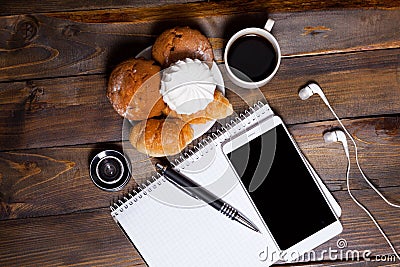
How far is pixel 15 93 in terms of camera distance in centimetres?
110

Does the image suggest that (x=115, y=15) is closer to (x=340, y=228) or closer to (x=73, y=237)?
(x=73, y=237)

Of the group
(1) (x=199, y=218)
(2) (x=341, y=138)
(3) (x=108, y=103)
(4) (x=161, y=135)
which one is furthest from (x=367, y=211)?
(3) (x=108, y=103)

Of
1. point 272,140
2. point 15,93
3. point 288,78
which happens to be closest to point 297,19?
point 288,78

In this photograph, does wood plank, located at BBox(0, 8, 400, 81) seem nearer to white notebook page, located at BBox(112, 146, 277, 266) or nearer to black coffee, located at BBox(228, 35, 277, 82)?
black coffee, located at BBox(228, 35, 277, 82)

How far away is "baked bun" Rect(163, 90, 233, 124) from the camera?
990 mm

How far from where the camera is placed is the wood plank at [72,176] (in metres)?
1.09

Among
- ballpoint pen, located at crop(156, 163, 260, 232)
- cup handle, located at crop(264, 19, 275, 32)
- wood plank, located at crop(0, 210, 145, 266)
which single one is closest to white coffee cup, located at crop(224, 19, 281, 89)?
cup handle, located at crop(264, 19, 275, 32)

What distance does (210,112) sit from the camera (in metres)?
0.99

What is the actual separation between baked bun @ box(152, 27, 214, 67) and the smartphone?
0.64ft

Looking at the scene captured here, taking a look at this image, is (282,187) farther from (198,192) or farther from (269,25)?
(269,25)

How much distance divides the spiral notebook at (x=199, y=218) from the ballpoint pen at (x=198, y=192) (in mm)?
11

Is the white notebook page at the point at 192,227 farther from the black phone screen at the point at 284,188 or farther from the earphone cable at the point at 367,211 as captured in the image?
the earphone cable at the point at 367,211

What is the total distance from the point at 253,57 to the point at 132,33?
27cm

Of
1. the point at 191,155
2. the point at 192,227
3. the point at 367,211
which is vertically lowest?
the point at 367,211
